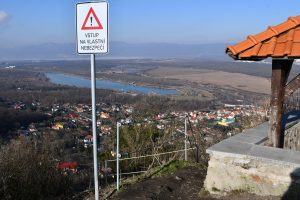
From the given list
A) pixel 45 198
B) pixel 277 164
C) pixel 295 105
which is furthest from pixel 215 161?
pixel 295 105

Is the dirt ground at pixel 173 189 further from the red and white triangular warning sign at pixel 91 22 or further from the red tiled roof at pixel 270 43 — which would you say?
the red and white triangular warning sign at pixel 91 22

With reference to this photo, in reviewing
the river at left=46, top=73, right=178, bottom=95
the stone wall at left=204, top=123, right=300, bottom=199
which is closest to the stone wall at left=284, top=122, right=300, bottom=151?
the stone wall at left=204, top=123, right=300, bottom=199

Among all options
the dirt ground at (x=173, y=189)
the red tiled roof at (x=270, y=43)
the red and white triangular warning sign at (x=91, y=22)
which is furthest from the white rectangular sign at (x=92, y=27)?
the dirt ground at (x=173, y=189)

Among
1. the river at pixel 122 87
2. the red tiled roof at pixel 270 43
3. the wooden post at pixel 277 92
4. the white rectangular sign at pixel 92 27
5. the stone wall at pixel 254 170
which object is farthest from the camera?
the river at pixel 122 87

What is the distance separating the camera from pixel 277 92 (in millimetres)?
5621

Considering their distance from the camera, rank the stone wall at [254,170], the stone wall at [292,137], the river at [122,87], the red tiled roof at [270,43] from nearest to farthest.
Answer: the stone wall at [254,170] → the red tiled roof at [270,43] → the stone wall at [292,137] → the river at [122,87]

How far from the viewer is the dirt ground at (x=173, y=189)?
554 cm

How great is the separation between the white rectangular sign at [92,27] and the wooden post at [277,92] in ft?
8.44

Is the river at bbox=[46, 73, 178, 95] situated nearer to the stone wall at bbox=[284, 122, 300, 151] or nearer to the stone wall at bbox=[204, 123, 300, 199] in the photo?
the stone wall at bbox=[284, 122, 300, 151]

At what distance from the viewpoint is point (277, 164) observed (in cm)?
507

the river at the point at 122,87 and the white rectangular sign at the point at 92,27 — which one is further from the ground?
the white rectangular sign at the point at 92,27

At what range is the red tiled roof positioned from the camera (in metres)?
5.42

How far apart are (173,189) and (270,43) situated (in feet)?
8.15

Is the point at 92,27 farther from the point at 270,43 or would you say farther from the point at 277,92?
the point at 277,92
